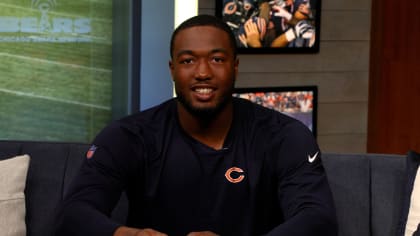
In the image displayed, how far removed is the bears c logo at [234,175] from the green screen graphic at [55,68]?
6.04 ft

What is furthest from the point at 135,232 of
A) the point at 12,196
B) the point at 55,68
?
the point at 55,68

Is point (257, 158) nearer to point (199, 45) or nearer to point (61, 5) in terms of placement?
point (199, 45)

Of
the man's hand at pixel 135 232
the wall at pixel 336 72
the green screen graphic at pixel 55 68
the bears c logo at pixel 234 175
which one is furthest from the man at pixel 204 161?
the wall at pixel 336 72

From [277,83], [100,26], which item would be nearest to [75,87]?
[100,26]

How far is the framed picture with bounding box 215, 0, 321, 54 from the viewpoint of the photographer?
164 inches

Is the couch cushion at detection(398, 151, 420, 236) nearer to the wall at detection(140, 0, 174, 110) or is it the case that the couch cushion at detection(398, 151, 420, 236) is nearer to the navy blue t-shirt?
the navy blue t-shirt

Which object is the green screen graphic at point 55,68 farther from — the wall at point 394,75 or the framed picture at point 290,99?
the wall at point 394,75

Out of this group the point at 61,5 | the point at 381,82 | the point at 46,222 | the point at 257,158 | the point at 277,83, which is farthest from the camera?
the point at 381,82

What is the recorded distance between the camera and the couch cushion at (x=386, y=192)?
7.28 feet

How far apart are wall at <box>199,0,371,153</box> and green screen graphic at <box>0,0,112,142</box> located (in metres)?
0.84

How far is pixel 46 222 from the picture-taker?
7.48ft

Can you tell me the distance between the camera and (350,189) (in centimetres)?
225

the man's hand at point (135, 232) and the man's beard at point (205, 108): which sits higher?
the man's beard at point (205, 108)

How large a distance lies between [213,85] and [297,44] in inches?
94.8
